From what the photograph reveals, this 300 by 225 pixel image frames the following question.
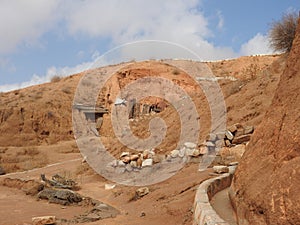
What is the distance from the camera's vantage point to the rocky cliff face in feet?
8.56

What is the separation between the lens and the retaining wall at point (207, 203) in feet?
11.4

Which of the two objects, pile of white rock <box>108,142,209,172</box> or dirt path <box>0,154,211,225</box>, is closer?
dirt path <box>0,154,211,225</box>

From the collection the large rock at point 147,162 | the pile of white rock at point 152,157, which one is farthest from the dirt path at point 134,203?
the large rock at point 147,162

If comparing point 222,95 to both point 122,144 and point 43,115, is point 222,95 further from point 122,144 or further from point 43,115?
point 43,115

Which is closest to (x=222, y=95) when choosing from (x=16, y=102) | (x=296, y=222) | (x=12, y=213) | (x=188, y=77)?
(x=12, y=213)

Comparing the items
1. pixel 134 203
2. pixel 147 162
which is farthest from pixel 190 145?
pixel 134 203

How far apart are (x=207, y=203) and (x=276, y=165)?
4.85 feet

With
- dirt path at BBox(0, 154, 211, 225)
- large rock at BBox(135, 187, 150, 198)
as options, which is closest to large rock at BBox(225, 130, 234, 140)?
dirt path at BBox(0, 154, 211, 225)

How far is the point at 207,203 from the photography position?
428cm

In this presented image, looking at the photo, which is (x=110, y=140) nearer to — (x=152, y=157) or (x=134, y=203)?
(x=152, y=157)

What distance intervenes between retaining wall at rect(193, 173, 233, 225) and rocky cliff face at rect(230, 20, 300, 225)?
0.27 meters

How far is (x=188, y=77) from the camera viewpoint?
99.2 ft

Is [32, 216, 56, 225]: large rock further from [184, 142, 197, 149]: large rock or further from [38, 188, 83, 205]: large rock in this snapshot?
[184, 142, 197, 149]: large rock

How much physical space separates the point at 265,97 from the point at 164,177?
4.62 meters
